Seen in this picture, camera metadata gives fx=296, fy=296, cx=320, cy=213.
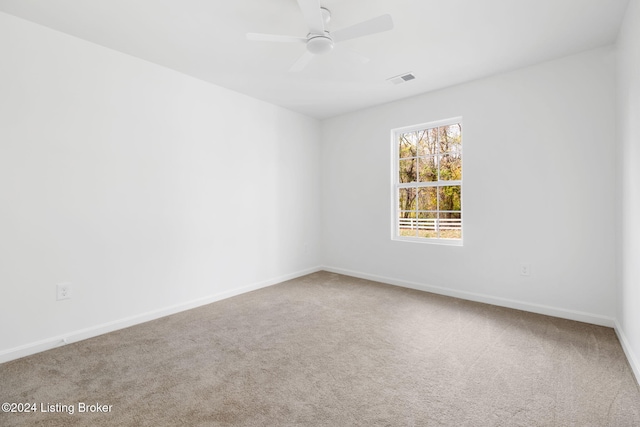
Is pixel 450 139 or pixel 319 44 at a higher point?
pixel 319 44

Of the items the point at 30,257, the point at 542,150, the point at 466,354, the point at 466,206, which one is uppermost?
the point at 542,150

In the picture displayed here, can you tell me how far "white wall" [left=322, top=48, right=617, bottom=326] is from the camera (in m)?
2.71

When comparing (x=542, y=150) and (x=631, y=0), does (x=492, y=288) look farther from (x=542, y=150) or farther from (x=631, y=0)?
(x=631, y=0)

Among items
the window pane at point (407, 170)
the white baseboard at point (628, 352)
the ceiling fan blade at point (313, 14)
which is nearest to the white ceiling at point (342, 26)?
the ceiling fan blade at point (313, 14)

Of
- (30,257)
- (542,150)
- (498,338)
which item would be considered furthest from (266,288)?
(542,150)

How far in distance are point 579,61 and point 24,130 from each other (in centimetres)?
478

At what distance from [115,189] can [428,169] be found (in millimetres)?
3556

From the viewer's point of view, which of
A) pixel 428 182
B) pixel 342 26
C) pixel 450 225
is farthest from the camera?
pixel 428 182

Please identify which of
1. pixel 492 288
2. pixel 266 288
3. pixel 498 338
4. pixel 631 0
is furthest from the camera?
pixel 266 288

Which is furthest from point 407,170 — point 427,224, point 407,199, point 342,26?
point 342,26

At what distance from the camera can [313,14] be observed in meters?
1.90

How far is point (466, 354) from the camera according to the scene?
221 cm

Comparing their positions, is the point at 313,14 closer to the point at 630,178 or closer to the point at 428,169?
the point at 630,178

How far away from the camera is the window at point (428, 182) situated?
12.1 ft
